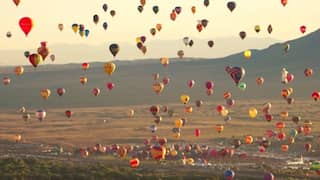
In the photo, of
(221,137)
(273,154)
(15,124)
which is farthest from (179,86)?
(273,154)

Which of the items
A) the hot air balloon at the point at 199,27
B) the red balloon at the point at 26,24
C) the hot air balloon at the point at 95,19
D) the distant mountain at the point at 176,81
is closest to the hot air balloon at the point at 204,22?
the hot air balloon at the point at 199,27

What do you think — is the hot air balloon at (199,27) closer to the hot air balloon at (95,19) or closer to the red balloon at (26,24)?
the hot air balloon at (95,19)

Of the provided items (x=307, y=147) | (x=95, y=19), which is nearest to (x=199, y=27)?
(x=95, y=19)

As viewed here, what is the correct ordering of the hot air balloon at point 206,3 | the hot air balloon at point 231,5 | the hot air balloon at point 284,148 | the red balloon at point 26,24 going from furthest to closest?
the hot air balloon at point 206,3 < the hot air balloon at point 231,5 < the hot air balloon at point 284,148 < the red balloon at point 26,24

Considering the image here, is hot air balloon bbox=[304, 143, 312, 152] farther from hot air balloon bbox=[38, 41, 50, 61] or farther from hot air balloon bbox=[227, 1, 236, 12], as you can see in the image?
hot air balloon bbox=[38, 41, 50, 61]

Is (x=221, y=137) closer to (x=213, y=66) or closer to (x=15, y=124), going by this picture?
(x=15, y=124)

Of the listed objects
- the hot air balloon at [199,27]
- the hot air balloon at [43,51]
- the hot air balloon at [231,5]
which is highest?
the hot air balloon at [231,5]

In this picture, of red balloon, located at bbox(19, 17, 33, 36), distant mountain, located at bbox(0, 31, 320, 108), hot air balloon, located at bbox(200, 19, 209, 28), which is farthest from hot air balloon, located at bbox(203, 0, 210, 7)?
distant mountain, located at bbox(0, 31, 320, 108)
